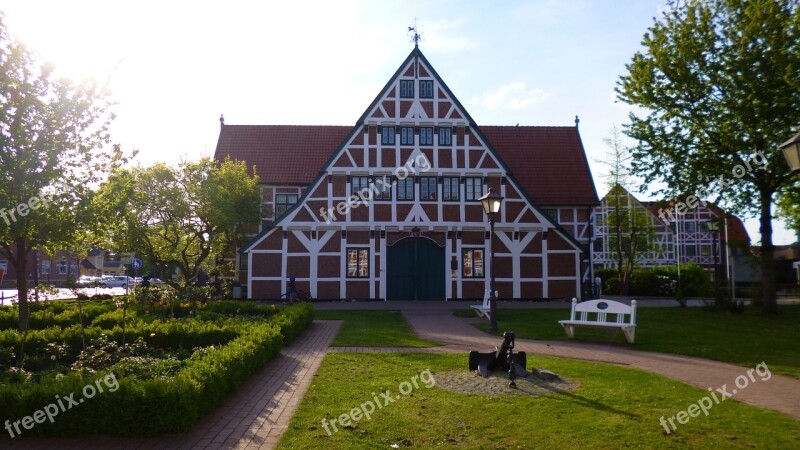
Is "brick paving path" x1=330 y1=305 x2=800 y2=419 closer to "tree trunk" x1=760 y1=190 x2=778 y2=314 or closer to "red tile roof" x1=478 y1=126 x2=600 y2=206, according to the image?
"tree trunk" x1=760 y1=190 x2=778 y2=314

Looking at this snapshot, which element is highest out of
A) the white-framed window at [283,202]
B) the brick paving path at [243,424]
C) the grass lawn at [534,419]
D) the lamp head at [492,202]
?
the white-framed window at [283,202]

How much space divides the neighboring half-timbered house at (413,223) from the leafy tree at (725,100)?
726cm

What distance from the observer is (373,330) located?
16656mm

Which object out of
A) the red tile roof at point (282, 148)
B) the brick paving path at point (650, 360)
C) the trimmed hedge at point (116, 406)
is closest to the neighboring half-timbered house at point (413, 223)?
the red tile roof at point (282, 148)

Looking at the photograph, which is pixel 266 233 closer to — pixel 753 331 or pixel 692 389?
pixel 753 331

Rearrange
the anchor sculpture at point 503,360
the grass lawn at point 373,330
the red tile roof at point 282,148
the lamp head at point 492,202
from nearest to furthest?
the anchor sculpture at point 503,360 < the grass lawn at point 373,330 < the lamp head at point 492,202 < the red tile roof at point 282,148

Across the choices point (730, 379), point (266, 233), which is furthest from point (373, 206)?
point (730, 379)

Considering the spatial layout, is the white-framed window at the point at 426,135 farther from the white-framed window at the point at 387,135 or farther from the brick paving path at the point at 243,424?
the brick paving path at the point at 243,424

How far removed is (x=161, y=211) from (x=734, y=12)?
2720 centimetres

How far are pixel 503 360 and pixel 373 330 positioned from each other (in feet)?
22.9

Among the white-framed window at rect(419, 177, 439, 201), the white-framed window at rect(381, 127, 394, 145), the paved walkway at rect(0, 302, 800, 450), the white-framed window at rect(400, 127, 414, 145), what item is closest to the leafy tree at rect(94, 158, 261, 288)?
the white-framed window at rect(381, 127, 394, 145)

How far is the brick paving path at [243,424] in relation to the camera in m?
6.55

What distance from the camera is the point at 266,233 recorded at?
1143 inches

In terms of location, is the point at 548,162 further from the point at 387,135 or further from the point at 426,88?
the point at 387,135
